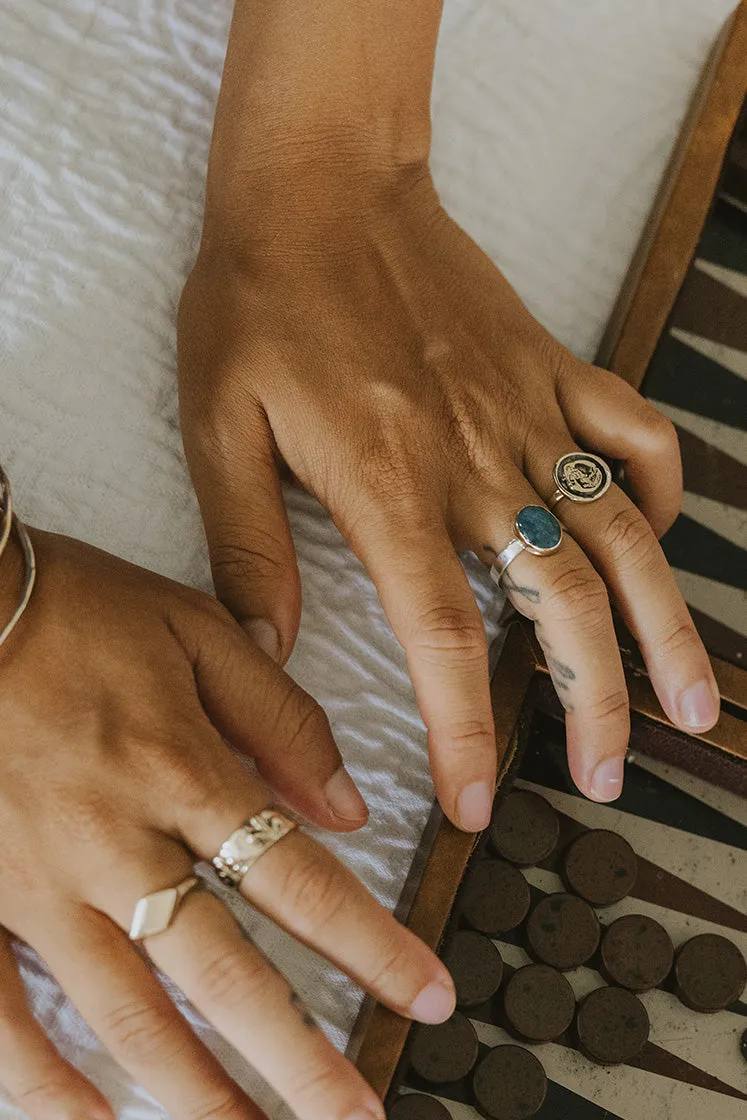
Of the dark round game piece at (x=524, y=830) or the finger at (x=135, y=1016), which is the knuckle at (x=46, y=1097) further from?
the dark round game piece at (x=524, y=830)

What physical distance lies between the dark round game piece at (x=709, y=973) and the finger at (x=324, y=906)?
23cm

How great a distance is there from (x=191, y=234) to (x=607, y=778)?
0.46 metres

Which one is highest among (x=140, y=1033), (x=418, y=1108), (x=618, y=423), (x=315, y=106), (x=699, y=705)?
(x=315, y=106)

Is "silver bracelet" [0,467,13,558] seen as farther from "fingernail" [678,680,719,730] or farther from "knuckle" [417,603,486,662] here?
"fingernail" [678,680,719,730]

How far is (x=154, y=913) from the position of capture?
0.48 m

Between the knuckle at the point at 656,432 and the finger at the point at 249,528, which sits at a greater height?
the knuckle at the point at 656,432

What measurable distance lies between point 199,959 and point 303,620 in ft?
0.72

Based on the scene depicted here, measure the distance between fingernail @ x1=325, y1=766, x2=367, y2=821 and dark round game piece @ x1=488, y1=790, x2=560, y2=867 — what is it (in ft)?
0.46

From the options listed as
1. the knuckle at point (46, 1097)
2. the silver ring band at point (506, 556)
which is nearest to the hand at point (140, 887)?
the knuckle at point (46, 1097)

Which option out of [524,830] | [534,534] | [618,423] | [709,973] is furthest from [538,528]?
[709,973]

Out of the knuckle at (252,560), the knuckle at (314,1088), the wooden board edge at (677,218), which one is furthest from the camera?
the wooden board edge at (677,218)

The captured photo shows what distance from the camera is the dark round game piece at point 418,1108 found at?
593 mm

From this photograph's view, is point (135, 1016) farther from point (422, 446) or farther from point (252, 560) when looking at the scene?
point (422, 446)

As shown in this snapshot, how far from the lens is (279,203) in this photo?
667 mm
